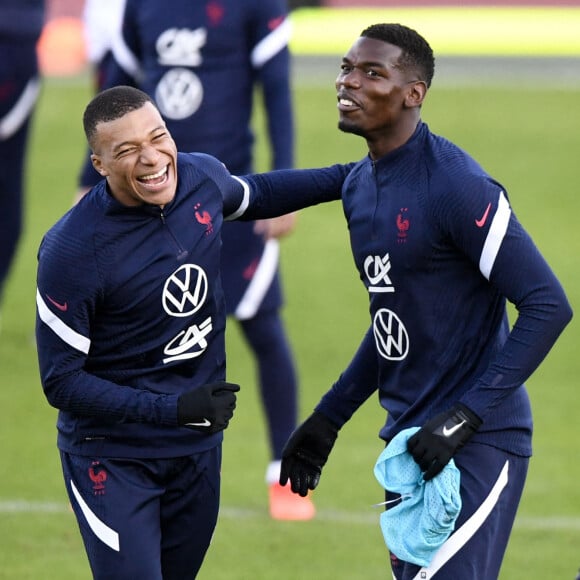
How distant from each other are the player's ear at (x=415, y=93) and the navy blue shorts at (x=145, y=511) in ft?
3.77

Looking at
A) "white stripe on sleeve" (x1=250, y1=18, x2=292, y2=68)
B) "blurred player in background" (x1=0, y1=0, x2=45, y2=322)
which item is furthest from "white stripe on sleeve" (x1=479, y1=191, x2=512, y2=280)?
"blurred player in background" (x1=0, y1=0, x2=45, y2=322)

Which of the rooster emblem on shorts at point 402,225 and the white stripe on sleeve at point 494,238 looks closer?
the white stripe on sleeve at point 494,238

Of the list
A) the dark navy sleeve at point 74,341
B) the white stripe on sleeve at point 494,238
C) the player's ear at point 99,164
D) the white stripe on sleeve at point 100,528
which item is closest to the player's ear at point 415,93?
the white stripe on sleeve at point 494,238

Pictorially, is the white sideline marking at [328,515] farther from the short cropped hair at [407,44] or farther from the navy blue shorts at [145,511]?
the short cropped hair at [407,44]

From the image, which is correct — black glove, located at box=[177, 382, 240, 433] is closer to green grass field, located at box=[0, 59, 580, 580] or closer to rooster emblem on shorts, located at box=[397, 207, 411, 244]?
rooster emblem on shorts, located at box=[397, 207, 411, 244]

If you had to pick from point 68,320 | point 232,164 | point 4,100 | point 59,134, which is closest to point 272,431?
point 232,164

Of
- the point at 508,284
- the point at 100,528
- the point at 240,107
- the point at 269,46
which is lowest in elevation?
the point at 100,528

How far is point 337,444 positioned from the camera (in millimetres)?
7449

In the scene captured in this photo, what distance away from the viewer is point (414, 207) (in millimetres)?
4137

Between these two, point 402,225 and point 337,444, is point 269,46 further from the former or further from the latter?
point 402,225

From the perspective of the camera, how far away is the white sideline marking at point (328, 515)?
21.1 feet

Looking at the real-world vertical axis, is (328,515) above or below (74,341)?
below

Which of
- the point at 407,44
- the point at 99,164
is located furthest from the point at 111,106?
the point at 407,44

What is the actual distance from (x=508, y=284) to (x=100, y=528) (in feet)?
4.30
